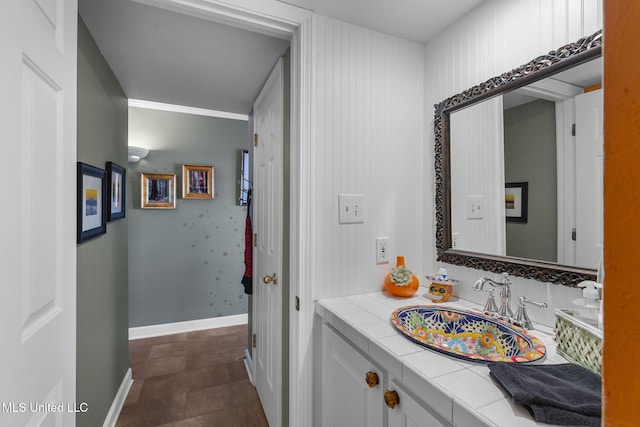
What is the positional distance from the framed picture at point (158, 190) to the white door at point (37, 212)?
224cm

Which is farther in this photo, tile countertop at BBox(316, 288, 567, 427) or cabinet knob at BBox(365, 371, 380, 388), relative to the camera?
cabinet knob at BBox(365, 371, 380, 388)

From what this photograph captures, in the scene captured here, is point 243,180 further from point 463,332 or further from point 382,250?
point 463,332

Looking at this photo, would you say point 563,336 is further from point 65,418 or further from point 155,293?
point 155,293

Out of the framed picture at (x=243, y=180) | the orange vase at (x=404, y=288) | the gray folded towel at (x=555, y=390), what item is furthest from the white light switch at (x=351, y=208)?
the framed picture at (x=243, y=180)

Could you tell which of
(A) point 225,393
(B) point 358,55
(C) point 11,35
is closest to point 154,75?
(B) point 358,55

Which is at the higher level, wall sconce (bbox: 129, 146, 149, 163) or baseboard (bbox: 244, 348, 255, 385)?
wall sconce (bbox: 129, 146, 149, 163)

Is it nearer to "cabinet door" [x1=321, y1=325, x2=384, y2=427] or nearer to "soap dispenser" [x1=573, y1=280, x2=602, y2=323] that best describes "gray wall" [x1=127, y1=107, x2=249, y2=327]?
"cabinet door" [x1=321, y1=325, x2=384, y2=427]

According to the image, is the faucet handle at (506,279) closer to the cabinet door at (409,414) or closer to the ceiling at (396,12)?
the cabinet door at (409,414)

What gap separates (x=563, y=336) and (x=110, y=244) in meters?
2.23

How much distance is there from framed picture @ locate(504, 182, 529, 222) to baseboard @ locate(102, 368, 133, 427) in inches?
93.4

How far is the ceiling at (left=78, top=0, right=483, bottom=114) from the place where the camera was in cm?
131

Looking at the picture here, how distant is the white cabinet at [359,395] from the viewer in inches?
32.2

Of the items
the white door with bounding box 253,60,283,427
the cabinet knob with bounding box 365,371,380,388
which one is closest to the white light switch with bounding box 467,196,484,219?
the cabinet knob with bounding box 365,371,380,388

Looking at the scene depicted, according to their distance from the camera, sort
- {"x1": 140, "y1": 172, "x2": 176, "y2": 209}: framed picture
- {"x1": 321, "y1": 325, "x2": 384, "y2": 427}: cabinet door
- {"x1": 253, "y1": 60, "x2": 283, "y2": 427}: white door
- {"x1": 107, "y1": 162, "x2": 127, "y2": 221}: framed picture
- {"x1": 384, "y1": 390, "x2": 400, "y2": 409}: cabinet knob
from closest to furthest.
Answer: {"x1": 384, "y1": 390, "x2": 400, "y2": 409}: cabinet knob, {"x1": 321, "y1": 325, "x2": 384, "y2": 427}: cabinet door, {"x1": 253, "y1": 60, "x2": 283, "y2": 427}: white door, {"x1": 107, "y1": 162, "x2": 127, "y2": 221}: framed picture, {"x1": 140, "y1": 172, "x2": 176, "y2": 209}: framed picture
